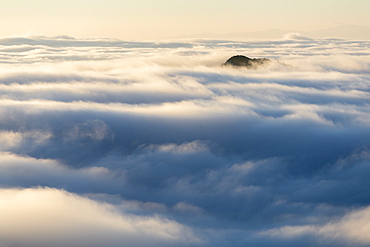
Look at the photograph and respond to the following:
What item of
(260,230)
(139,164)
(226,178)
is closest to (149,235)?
(260,230)

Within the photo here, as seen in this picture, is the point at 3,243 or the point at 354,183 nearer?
the point at 3,243

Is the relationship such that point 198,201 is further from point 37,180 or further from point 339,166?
point 339,166

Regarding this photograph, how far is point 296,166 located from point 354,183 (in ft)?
98.0

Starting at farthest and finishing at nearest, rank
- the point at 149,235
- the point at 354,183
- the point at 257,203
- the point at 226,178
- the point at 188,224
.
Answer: the point at 226,178, the point at 354,183, the point at 257,203, the point at 188,224, the point at 149,235

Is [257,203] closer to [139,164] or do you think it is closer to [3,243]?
[139,164]

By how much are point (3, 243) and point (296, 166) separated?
129 m

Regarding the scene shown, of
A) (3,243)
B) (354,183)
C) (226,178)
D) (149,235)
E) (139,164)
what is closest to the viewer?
(3,243)

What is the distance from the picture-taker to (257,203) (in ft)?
509

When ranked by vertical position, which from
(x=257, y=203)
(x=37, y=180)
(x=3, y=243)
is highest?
(x=37, y=180)

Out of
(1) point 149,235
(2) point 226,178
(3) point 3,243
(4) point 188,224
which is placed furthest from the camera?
(2) point 226,178

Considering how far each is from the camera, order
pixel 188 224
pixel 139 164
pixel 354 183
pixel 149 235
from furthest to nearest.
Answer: pixel 139 164 → pixel 354 183 → pixel 188 224 → pixel 149 235

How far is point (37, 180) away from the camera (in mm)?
159250

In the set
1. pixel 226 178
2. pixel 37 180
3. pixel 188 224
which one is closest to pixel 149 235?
pixel 188 224

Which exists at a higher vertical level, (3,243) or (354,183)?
(354,183)
